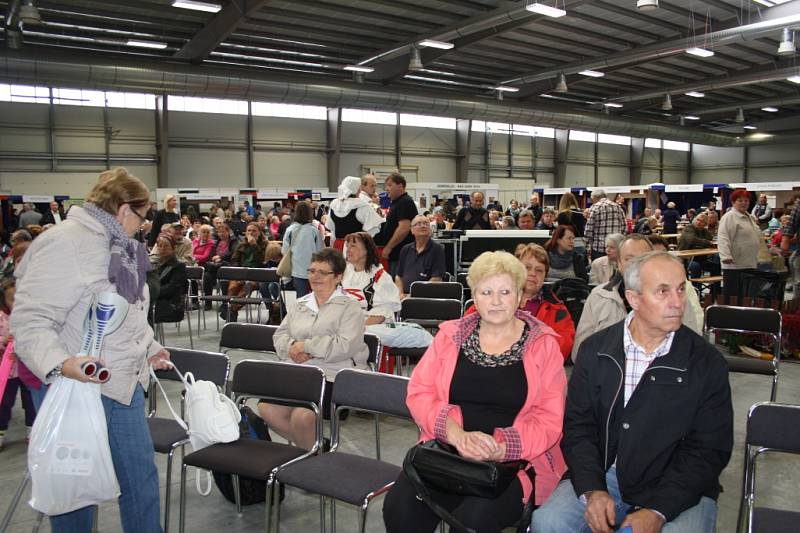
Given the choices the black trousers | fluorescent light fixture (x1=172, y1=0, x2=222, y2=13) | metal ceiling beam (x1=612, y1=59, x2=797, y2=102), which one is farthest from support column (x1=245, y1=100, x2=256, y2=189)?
the black trousers

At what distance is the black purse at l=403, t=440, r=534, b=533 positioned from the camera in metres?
2.01

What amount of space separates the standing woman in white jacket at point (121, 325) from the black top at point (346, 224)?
3728mm

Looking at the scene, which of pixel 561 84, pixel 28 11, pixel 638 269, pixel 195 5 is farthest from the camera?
pixel 561 84

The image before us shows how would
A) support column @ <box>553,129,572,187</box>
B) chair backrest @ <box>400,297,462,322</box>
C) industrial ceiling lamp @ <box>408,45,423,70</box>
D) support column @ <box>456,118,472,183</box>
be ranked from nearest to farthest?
chair backrest @ <box>400,297,462,322</box> < industrial ceiling lamp @ <box>408,45,423,70</box> < support column @ <box>456,118,472,183</box> < support column @ <box>553,129,572,187</box>

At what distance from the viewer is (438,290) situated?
537 cm

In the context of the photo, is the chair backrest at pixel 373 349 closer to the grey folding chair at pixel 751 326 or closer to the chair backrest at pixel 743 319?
the grey folding chair at pixel 751 326

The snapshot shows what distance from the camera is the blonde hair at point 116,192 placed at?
2.01m

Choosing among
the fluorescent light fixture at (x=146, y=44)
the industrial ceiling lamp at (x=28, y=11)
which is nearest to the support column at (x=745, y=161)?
the fluorescent light fixture at (x=146, y=44)

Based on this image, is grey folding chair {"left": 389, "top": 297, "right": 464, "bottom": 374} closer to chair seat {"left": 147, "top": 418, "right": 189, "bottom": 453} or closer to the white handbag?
chair seat {"left": 147, "top": 418, "right": 189, "bottom": 453}

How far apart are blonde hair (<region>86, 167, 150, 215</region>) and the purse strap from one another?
4.01ft

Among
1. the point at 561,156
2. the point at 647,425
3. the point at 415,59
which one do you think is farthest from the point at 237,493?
the point at 561,156

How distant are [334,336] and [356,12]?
10011mm

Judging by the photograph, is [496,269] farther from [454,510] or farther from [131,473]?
[131,473]

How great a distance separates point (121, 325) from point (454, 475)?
1141 millimetres
